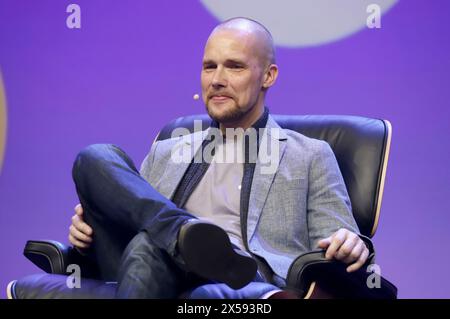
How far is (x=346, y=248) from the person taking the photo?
5.01ft

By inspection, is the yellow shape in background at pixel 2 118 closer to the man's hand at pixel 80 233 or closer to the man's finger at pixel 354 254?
the man's hand at pixel 80 233

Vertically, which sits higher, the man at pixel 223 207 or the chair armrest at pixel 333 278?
the man at pixel 223 207

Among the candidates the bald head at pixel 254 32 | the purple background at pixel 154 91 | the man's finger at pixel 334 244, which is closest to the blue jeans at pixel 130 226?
the man's finger at pixel 334 244

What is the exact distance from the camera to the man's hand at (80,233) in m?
1.68

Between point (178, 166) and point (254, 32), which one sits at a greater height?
point (254, 32)

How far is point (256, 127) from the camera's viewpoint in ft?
6.72

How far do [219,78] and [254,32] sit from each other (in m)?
0.19

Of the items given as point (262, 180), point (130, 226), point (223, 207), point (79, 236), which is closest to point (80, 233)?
point (79, 236)

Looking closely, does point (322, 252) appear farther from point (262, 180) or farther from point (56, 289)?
point (56, 289)

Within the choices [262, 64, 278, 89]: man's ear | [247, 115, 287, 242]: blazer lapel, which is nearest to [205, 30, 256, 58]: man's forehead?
[262, 64, 278, 89]: man's ear

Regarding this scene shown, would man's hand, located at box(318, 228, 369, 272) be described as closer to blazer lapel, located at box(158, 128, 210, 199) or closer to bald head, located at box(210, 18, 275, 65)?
blazer lapel, located at box(158, 128, 210, 199)

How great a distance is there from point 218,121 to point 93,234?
577mm

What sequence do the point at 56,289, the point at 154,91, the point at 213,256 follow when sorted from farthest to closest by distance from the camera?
1. the point at 154,91
2. the point at 56,289
3. the point at 213,256
